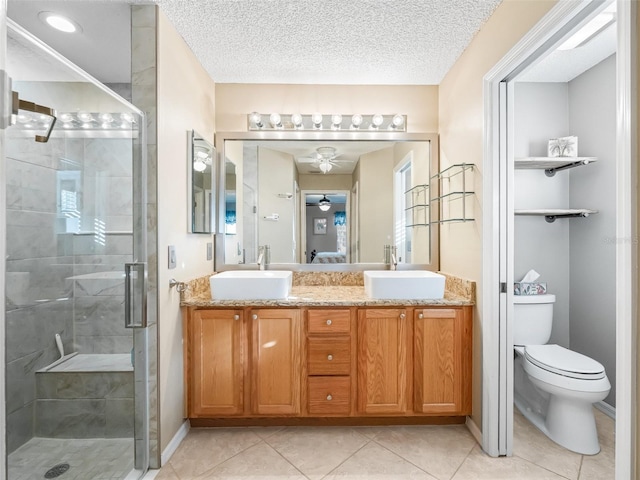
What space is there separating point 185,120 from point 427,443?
94.1 inches

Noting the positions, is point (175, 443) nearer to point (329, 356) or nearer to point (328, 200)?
point (329, 356)

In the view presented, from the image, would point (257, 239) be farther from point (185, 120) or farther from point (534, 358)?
point (534, 358)

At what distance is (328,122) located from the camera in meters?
2.42

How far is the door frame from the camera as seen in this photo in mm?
974

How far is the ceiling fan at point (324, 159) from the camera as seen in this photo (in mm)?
2438

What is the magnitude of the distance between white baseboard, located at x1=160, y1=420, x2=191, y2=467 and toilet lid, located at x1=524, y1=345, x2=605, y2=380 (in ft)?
7.00

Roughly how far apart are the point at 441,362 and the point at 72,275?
6.46 ft

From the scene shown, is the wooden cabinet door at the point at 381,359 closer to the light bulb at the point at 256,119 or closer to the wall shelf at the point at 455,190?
the wall shelf at the point at 455,190

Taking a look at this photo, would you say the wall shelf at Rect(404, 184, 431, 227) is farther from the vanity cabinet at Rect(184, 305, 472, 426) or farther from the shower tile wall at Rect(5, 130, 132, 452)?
the shower tile wall at Rect(5, 130, 132, 452)

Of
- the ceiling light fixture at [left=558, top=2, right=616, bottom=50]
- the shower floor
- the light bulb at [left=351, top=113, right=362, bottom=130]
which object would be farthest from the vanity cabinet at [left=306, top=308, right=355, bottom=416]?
the ceiling light fixture at [left=558, top=2, right=616, bottom=50]

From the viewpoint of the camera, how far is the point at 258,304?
1911 mm

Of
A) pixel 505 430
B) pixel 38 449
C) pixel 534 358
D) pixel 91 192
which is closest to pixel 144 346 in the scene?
pixel 38 449

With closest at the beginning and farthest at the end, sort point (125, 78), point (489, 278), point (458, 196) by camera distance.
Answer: point (489, 278)
point (458, 196)
point (125, 78)

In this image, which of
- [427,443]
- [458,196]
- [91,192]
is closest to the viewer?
[91,192]
